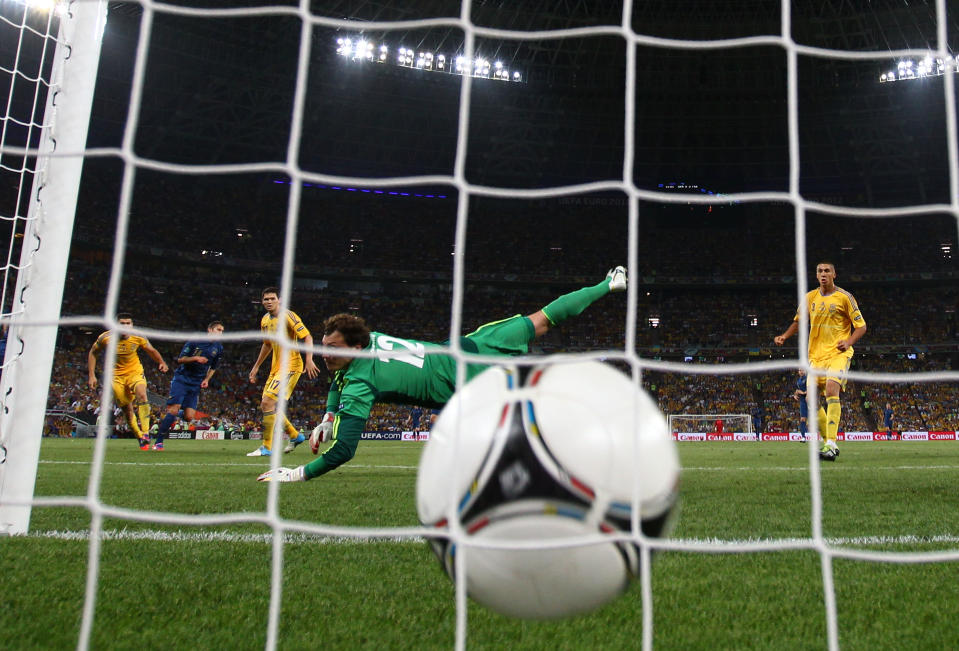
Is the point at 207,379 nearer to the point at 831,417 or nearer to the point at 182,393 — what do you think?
the point at 182,393

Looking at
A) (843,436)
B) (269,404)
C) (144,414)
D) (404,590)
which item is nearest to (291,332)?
(269,404)

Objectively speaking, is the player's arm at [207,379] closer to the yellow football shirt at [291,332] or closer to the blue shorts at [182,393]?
the blue shorts at [182,393]

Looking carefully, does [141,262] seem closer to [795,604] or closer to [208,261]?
[208,261]

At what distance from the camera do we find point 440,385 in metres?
4.50

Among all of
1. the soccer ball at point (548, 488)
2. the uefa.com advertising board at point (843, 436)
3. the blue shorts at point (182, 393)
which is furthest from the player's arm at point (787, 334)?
the uefa.com advertising board at point (843, 436)

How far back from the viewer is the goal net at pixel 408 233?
2.23m

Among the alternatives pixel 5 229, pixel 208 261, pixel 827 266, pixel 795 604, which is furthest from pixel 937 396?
pixel 5 229

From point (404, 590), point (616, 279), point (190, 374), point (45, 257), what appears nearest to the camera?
point (404, 590)

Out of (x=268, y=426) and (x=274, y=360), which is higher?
(x=274, y=360)

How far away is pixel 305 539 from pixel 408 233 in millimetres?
27223

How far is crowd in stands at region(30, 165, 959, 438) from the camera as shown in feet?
85.0

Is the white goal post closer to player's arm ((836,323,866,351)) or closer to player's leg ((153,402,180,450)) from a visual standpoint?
player's leg ((153,402,180,450))

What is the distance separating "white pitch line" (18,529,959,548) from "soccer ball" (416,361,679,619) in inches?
54.9

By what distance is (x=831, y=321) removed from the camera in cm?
681
